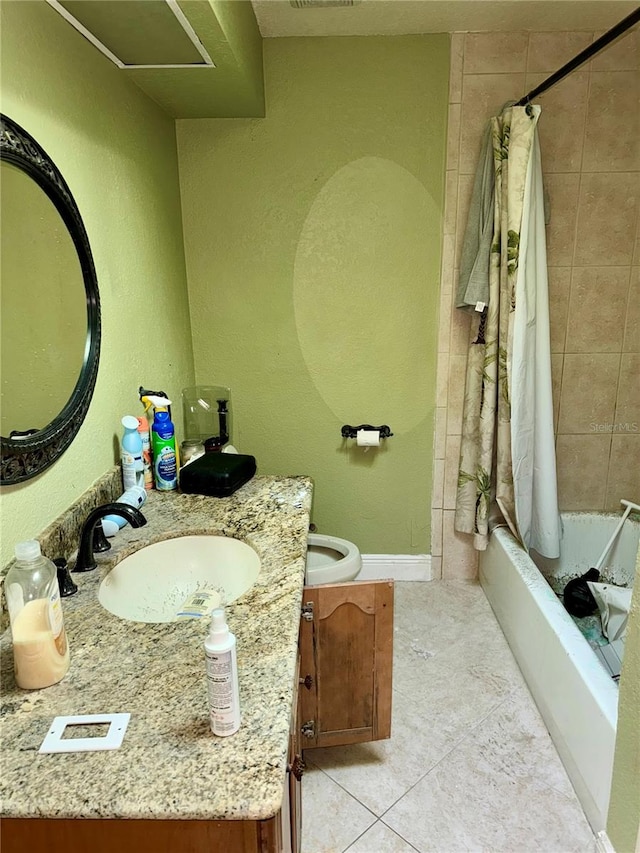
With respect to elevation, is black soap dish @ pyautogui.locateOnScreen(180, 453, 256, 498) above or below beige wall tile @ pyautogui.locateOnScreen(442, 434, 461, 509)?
above

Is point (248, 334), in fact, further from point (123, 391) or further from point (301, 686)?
point (301, 686)

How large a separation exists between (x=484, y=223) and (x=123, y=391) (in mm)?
1482

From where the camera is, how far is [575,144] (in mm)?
2195

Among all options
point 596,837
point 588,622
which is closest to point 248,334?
point 588,622

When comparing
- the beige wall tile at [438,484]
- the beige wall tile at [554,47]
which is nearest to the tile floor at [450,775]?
the beige wall tile at [438,484]

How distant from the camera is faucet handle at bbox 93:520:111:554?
134 centimetres

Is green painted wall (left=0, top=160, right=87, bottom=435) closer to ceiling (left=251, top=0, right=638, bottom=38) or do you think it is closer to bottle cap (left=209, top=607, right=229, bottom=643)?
Result: bottle cap (left=209, top=607, right=229, bottom=643)

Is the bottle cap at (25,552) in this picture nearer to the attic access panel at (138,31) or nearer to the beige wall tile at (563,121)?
the attic access panel at (138,31)

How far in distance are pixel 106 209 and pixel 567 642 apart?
1.83 metres

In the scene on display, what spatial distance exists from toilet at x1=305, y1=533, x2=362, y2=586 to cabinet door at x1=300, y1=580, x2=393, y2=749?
48cm

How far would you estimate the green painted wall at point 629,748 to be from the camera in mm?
1223

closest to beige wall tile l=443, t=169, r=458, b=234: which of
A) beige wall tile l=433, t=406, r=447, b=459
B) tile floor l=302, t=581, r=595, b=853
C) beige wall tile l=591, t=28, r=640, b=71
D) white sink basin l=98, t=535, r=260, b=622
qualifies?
beige wall tile l=591, t=28, r=640, b=71

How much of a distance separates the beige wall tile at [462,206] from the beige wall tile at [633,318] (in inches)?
27.8

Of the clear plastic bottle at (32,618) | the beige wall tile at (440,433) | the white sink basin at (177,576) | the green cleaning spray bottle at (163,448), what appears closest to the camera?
the clear plastic bottle at (32,618)
